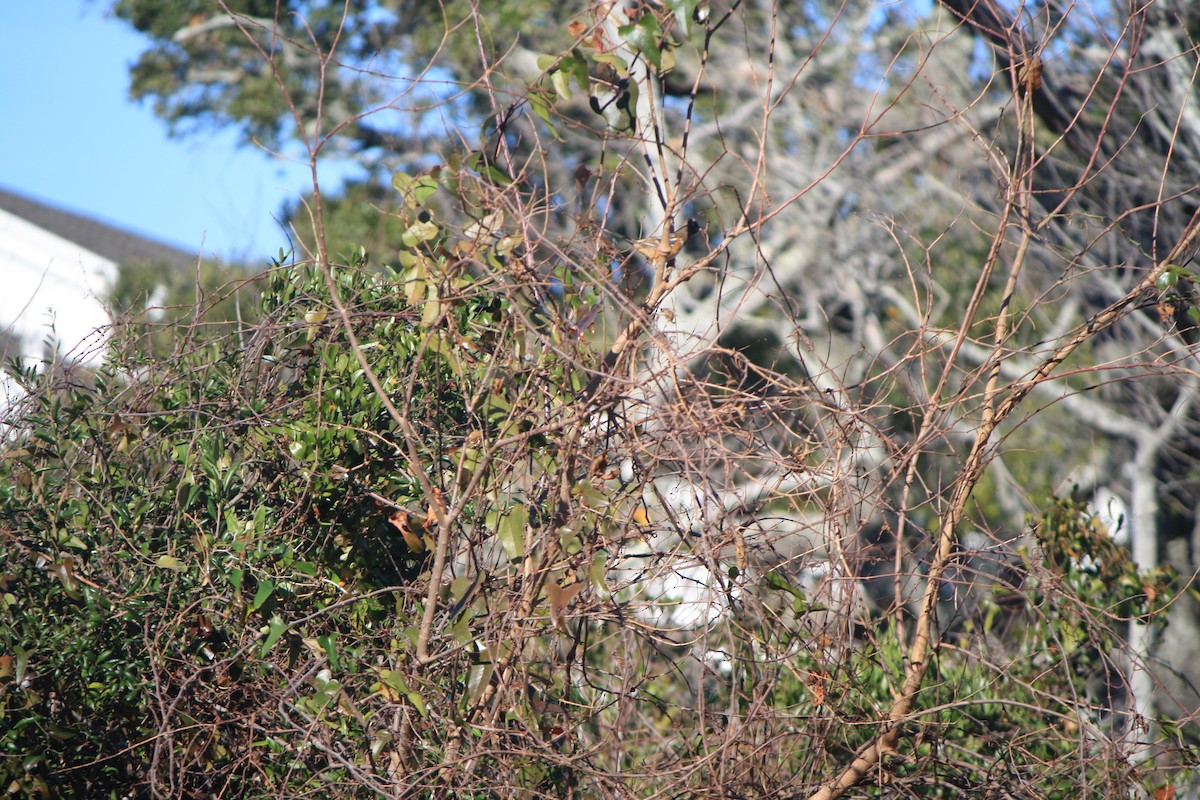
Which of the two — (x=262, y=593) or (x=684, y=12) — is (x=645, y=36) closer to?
(x=684, y=12)

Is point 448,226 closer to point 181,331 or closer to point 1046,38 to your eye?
point 181,331

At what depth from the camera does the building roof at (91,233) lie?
21.9 metres

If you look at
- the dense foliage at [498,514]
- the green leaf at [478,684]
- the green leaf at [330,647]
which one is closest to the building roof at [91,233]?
the dense foliage at [498,514]

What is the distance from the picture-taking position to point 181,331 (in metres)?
3.88

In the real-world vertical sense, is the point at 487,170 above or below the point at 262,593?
above

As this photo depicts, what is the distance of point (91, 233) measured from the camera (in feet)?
79.3

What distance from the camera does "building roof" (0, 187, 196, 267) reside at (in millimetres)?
21938

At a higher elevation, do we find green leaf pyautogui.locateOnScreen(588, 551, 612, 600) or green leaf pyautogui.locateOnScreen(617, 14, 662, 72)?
green leaf pyautogui.locateOnScreen(617, 14, 662, 72)

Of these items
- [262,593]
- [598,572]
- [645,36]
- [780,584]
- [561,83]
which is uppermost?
[645,36]

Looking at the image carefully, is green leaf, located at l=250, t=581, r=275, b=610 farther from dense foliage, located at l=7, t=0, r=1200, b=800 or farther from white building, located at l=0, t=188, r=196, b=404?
white building, located at l=0, t=188, r=196, b=404

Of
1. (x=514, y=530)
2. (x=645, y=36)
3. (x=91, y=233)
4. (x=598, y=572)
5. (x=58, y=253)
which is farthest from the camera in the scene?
(x=91, y=233)


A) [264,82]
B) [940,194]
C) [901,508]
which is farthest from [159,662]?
[264,82]

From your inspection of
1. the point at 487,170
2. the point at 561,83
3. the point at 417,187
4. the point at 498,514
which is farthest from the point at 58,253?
the point at 561,83

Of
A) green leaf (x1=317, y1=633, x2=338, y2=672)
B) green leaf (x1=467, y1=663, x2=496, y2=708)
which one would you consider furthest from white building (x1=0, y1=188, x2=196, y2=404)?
green leaf (x1=467, y1=663, x2=496, y2=708)
